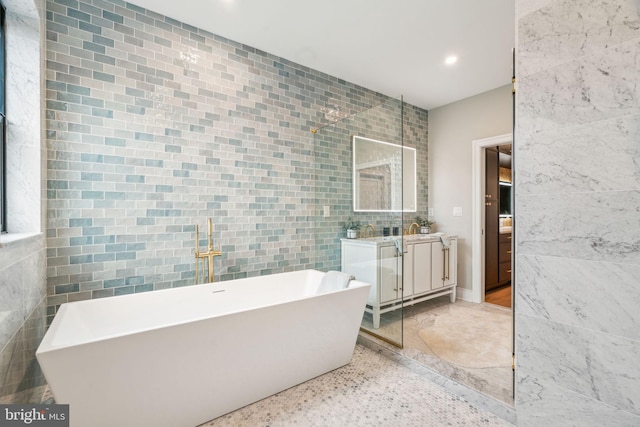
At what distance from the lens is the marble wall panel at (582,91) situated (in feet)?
4.08

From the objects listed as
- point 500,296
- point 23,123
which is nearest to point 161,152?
point 23,123

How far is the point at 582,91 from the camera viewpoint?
1368mm

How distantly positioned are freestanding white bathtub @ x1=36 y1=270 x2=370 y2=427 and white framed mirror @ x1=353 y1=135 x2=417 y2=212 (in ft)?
3.02

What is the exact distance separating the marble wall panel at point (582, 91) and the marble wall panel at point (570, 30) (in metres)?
0.04

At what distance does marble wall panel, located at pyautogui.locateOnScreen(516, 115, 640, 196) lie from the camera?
124 centimetres

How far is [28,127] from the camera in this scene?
183cm

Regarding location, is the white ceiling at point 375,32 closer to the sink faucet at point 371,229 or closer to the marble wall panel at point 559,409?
the sink faucet at point 371,229

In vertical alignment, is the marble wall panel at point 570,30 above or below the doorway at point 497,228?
above

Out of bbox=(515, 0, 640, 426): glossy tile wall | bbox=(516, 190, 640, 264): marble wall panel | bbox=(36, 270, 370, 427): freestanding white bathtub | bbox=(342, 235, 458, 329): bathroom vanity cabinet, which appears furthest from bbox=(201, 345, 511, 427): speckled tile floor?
bbox=(516, 190, 640, 264): marble wall panel

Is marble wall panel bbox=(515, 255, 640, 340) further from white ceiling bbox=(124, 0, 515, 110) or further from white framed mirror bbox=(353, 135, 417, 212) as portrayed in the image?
white ceiling bbox=(124, 0, 515, 110)

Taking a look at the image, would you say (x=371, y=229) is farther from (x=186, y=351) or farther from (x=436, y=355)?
(x=186, y=351)

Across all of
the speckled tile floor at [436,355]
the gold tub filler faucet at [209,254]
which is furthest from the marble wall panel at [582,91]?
the gold tub filler faucet at [209,254]

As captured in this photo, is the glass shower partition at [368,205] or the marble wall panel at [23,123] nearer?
the marble wall panel at [23,123]

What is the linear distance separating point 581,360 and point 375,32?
271 centimetres
